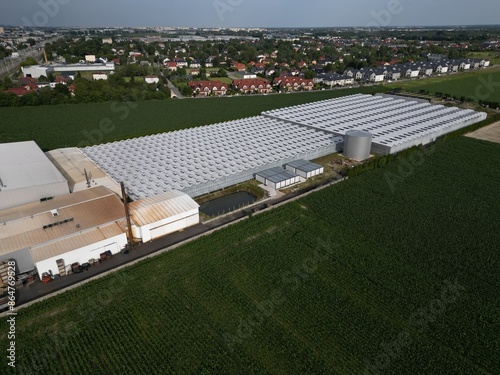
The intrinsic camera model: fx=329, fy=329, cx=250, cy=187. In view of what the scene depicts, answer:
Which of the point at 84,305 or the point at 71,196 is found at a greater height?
the point at 71,196

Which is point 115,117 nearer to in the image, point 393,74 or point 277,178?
point 277,178

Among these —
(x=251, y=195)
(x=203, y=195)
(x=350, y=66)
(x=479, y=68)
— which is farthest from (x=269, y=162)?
(x=479, y=68)

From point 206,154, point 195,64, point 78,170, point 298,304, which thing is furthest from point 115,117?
point 195,64

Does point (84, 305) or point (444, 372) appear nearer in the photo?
point (444, 372)

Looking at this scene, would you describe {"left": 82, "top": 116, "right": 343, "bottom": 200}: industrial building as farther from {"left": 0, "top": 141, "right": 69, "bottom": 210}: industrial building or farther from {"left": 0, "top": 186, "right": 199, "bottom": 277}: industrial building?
{"left": 0, "top": 141, "right": 69, "bottom": 210}: industrial building

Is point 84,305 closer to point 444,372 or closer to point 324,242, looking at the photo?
point 324,242
